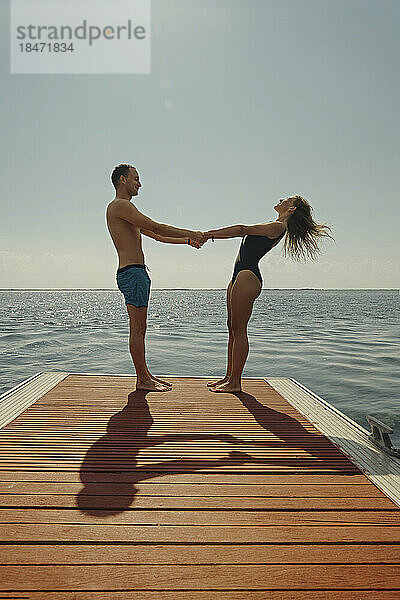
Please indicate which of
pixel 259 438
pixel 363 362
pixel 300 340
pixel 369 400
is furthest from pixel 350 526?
pixel 300 340

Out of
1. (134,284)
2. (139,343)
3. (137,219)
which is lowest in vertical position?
(139,343)

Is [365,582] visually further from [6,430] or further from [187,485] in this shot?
[6,430]

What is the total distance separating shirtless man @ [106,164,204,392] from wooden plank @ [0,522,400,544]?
2905mm

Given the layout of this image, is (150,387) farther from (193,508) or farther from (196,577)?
(196,577)

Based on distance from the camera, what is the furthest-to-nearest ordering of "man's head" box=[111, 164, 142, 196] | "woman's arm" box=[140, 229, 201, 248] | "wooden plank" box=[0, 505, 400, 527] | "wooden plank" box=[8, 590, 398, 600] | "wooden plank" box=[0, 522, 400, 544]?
"woman's arm" box=[140, 229, 201, 248] → "man's head" box=[111, 164, 142, 196] → "wooden plank" box=[0, 505, 400, 527] → "wooden plank" box=[0, 522, 400, 544] → "wooden plank" box=[8, 590, 398, 600]

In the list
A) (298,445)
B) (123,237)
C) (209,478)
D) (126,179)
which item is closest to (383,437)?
(298,445)

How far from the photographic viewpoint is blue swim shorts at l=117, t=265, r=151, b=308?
197 inches

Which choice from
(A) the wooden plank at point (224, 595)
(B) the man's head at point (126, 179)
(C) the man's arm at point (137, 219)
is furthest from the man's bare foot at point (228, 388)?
(A) the wooden plank at point (224, 595)

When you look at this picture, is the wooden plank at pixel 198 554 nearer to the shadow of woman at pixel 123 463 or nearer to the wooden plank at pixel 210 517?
the wooden plank at pixel 210 517

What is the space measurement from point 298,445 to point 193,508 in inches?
48.1

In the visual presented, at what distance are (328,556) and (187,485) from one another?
89 centimetres

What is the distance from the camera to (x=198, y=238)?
5074mm

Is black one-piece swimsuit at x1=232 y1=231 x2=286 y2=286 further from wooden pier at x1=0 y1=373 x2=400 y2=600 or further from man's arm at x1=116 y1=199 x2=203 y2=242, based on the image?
wooden pier at x1=0 y1=373 x2=400 y2=600

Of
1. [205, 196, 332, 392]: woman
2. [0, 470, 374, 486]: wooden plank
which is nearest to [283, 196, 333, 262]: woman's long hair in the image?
[205, 196, 332, 392]: woman
